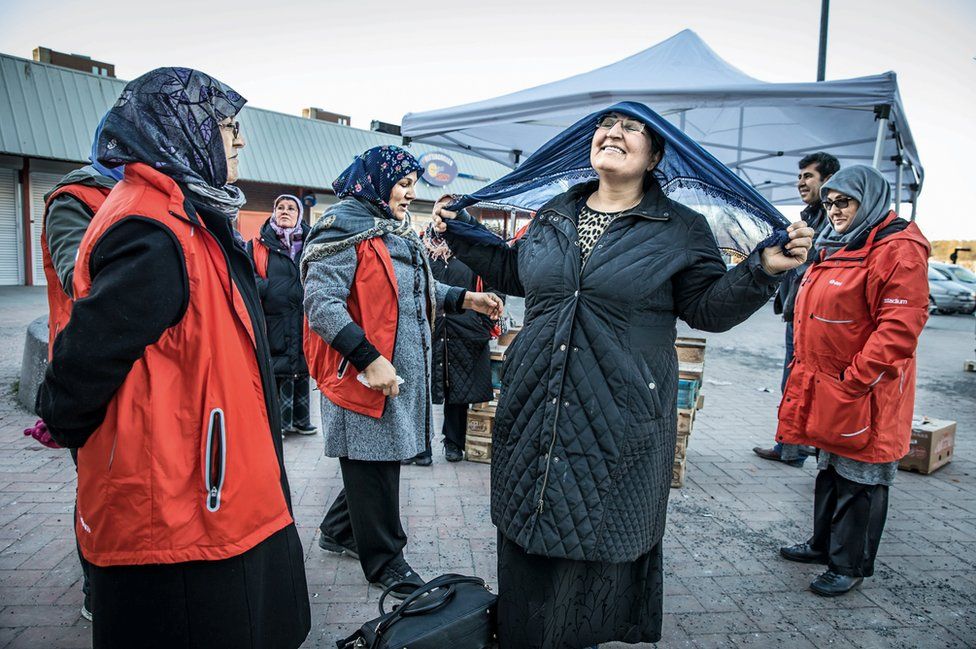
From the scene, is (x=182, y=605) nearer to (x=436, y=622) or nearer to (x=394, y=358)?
(x=436, y=622)

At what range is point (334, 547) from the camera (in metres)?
3.32

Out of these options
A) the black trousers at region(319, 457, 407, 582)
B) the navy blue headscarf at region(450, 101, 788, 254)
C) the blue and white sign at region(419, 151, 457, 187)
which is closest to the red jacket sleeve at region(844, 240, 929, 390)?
the navy blue headscarf at region(450, 101, 788, 254)

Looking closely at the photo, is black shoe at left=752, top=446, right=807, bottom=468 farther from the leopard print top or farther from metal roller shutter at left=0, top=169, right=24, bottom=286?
metal roller shutter at left=0, top=169, right=24, bottom=286

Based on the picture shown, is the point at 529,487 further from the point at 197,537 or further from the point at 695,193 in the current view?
the point at 695,193

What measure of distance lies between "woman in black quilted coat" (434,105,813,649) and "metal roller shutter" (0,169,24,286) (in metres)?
19.0

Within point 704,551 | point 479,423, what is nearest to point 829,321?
point 704,551

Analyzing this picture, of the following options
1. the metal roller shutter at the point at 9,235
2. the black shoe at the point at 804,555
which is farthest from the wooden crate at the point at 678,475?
the metal roller shutter at the point at 9,235

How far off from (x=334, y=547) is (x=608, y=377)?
Result: 6.78 feet

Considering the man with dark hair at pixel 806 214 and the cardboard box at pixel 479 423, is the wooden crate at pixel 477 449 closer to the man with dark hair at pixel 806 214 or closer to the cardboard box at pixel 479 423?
the cardboard box at pixel 479 423

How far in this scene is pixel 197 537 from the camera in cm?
153

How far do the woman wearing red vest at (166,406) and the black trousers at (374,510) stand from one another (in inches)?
45.1

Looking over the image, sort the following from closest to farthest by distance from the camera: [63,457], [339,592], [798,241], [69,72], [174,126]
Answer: [174,126] < [798,241] < [339,592] < [63,457] < [69,72]

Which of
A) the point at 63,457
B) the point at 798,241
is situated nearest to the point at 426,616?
the point at 798,241

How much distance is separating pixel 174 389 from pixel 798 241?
1.78 m
